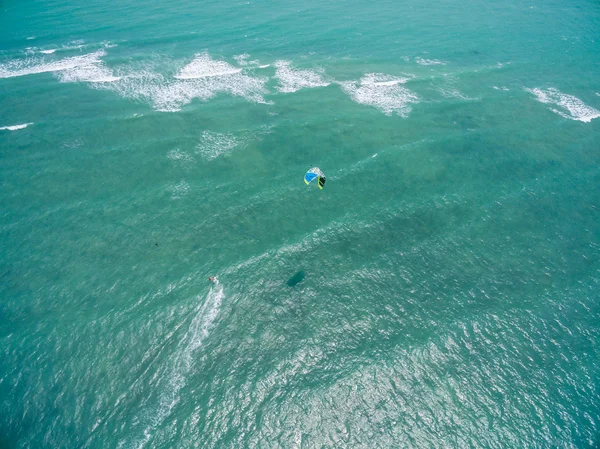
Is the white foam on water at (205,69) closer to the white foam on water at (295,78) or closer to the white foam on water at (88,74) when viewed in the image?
the white foam on water at (295,78)

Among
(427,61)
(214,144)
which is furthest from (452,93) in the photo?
(214,144)

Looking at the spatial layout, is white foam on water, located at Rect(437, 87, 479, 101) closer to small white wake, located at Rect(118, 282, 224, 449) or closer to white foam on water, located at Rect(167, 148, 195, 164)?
white foam on water, located at Rect(167, 148, 195, 164)

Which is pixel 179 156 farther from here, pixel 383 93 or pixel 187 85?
pixel 383 93

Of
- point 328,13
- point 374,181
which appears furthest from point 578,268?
point 328,13

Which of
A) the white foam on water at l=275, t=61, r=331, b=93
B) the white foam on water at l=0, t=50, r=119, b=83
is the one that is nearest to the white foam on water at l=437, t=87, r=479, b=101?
the white foam on water at l=275, t=61, r=331, b=93

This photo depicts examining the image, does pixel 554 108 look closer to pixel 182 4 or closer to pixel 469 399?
pixel 469 399

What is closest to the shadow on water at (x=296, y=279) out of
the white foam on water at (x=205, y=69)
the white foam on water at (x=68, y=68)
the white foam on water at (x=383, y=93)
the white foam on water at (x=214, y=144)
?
the white foam on water at (x=214, y=144)
